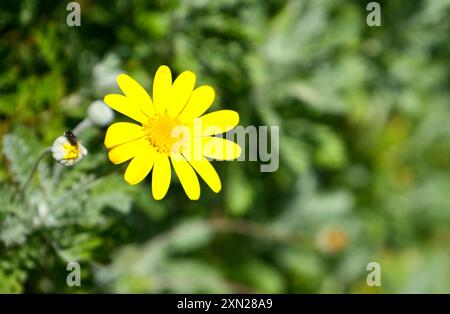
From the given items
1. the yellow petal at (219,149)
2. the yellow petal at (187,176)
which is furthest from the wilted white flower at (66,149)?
the yellow petal at (219,149)

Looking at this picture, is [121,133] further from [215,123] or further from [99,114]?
[215,123]

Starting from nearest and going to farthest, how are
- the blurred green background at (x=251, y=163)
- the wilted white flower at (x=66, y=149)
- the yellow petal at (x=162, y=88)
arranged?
the wilted white flower at (x=66, y=149) < the yellow petal at (x=162, y=88) < the blurred green background at (x=251, y=163)

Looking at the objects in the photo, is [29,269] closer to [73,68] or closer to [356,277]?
[73,68]

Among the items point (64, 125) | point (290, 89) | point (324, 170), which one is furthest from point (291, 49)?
point (64, 125)

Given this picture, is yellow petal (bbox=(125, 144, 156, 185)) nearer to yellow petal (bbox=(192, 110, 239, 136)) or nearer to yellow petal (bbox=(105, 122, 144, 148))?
yellow petal (bbox=(105, 122, 144, 148))

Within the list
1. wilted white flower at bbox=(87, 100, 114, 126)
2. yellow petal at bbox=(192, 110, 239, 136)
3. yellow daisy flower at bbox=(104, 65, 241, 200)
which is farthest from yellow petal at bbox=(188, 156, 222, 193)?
wilted white flower at bbox=(87, 100, 114, 126)

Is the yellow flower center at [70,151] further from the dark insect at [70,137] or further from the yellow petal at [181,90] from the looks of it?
the yellow petal at [181,90]

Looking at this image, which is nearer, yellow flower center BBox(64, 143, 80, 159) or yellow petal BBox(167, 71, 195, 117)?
yellow flower center BBox(64, 143, 80, 159)
